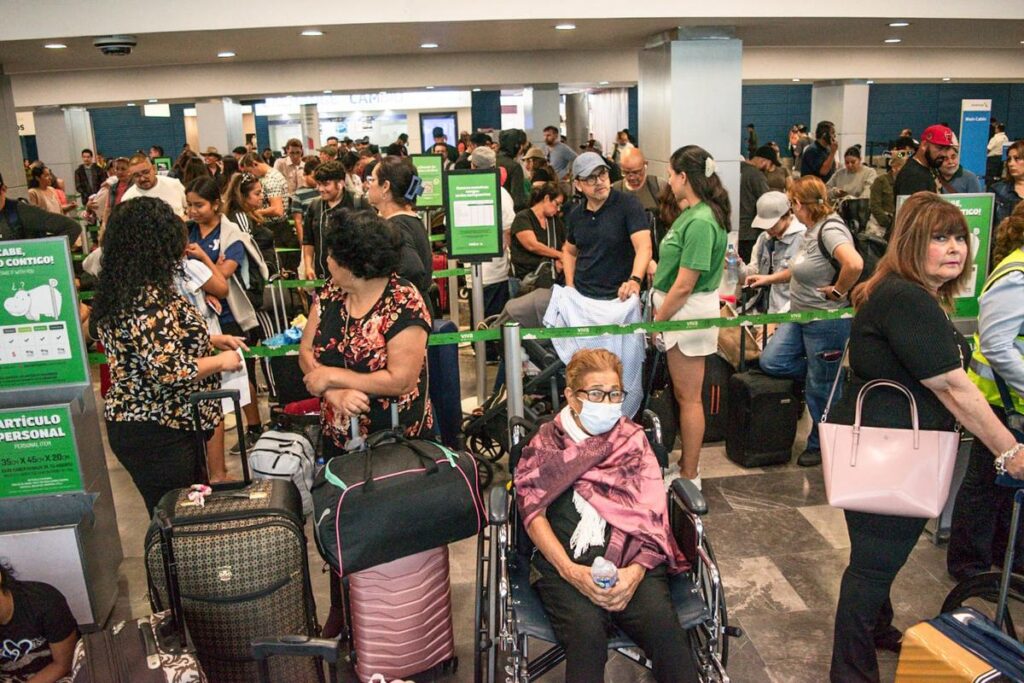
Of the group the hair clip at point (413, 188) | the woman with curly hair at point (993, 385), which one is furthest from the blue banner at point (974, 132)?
the hair clip at point (413, 188)

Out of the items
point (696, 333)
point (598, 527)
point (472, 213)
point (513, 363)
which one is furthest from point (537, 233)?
point (598, 527)

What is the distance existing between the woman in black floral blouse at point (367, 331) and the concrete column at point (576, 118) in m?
20.2

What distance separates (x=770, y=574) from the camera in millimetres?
3453

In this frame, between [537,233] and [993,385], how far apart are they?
11.6 feet

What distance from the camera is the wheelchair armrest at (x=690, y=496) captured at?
2.48 meters

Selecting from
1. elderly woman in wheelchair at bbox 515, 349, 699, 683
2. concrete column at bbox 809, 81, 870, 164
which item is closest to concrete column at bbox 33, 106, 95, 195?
concrete column at bbox 809, 81, 870, 164

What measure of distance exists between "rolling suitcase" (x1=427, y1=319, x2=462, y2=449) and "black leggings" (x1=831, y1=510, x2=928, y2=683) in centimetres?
231

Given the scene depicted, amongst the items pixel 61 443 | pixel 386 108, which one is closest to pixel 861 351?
pixel 61 443

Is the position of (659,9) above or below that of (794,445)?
above

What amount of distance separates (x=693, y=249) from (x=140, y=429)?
2.28 metres

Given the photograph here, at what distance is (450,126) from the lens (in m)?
25.4

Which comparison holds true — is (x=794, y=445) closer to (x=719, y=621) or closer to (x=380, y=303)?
(x=719, y=621)

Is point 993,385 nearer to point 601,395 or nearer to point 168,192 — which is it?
point 601,395

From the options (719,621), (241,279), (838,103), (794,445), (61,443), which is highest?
(838,103)
